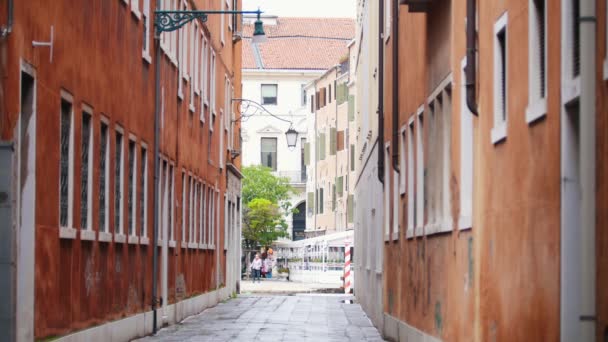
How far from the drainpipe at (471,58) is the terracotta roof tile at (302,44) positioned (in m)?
93.5

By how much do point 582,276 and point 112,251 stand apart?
13.4 metres

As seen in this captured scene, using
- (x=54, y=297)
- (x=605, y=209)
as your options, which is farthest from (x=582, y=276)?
(x=54, y=297)

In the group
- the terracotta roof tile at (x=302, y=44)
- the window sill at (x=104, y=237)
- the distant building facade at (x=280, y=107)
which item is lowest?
the window sill at (x=104, y=237)

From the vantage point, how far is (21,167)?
47.4 feet

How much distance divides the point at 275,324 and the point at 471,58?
1418 cm

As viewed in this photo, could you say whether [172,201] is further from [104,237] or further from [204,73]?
[104,237]

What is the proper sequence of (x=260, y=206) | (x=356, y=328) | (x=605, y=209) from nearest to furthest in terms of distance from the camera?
(x=605, y=209)
(x=356, y=328)
(x=260, y=206)

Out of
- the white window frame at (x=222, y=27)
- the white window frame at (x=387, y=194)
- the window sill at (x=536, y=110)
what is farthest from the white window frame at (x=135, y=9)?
the white window frame at (x=222, y=27)

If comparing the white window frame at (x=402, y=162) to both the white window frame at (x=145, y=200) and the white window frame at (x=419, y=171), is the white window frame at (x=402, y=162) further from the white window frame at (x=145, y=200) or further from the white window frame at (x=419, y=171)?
the white window frame at (x=145, y=200)

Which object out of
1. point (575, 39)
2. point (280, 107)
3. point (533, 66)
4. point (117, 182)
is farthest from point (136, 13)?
point (280, 107)

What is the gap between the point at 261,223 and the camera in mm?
87812

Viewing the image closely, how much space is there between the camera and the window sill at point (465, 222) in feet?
47.7

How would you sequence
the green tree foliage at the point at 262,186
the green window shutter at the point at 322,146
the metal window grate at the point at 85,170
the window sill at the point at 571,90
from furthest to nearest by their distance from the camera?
Result: 1. the green tree foliage at the point at 262,186
2. the green window shutter at the point at 322,146
3. the metal window grate at the point at 85,170
4. the window sill at the point at 571,90

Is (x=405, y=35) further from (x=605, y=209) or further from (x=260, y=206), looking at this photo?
(x=260, y=206)
